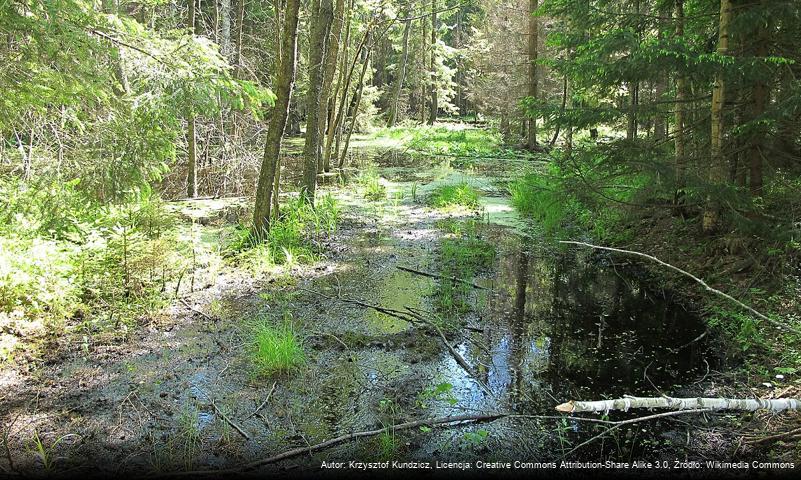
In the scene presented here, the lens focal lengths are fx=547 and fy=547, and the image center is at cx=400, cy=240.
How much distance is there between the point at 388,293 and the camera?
6.68m

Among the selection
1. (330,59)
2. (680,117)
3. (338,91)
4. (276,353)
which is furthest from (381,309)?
(338,91)

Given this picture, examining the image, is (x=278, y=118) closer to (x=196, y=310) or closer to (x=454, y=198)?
(x=196, y=310)

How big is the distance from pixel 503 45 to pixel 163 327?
2318 cm

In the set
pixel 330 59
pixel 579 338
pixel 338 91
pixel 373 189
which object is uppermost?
pixel 330 59

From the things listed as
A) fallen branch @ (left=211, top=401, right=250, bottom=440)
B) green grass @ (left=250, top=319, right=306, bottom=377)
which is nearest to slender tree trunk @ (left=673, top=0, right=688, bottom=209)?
green grass @ (left=250, top=319, right=306, bottom=377)

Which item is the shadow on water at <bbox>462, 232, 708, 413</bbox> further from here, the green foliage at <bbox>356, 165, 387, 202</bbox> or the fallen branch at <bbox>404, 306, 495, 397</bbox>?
the green foliage at <bbox>356, 165, 387, 202</bbox>

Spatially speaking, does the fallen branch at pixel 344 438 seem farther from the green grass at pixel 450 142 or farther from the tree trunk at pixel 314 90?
the green grass at pixel 450 142

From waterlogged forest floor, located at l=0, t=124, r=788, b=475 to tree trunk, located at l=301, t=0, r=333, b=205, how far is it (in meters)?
2.17

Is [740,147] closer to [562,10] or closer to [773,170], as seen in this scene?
[773,170]

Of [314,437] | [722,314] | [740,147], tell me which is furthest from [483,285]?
[314,437]

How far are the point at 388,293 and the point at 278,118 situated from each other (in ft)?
9.74

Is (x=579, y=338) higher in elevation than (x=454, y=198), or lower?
lower

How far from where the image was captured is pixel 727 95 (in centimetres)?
662

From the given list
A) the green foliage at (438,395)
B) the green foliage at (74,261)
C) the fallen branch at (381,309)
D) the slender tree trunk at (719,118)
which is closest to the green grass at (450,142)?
the slender tree trunk at (719,118)
